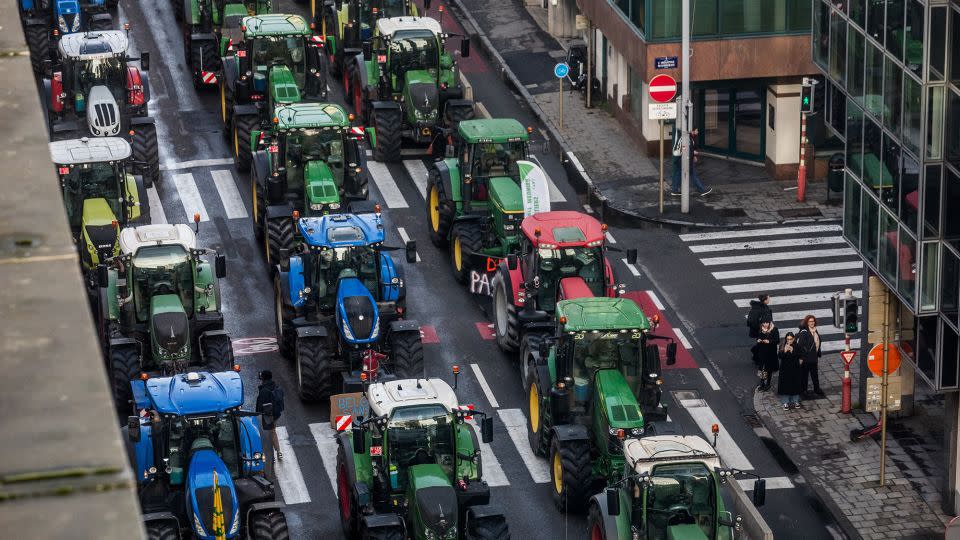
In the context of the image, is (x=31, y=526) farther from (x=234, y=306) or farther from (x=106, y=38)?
(x=106, y=38)

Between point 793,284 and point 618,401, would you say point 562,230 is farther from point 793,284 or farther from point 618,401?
point 793,284

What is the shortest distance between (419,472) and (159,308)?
869 cm

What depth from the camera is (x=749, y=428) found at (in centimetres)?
3269

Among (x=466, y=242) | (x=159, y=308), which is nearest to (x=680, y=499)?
(x=159, y=308)

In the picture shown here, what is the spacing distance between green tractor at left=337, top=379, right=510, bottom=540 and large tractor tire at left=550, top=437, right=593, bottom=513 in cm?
243

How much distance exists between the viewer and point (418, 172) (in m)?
46.9

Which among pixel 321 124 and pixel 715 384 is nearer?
pixel 715 384

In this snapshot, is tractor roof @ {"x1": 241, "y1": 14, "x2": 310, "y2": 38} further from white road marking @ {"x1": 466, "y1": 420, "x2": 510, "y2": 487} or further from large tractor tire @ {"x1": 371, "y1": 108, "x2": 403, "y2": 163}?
white road marking @ {"x1": 466, "y1": 420, "x2": 510, "y2": 487}

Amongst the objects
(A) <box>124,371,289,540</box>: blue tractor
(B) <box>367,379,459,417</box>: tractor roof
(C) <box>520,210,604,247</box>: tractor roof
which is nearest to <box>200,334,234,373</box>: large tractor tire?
(B) <box>367,379,459,417</box>: tractor roof

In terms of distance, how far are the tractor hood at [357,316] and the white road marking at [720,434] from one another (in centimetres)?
651

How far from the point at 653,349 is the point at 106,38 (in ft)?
80.9

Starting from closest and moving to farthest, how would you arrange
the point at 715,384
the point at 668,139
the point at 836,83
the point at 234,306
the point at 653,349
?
the point at 653,349 < the point at 836,83 < the point at 715,384 < the point at 234,306 < the point at 668,139

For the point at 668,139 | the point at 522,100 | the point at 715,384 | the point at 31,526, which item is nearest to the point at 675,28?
the point at 668,139

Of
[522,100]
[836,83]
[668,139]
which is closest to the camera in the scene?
[836,83]
